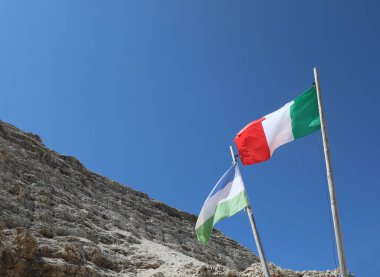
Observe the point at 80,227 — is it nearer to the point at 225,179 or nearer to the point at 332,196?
the point at 225,179

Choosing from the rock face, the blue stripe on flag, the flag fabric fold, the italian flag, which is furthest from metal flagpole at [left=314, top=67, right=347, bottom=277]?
the rock face

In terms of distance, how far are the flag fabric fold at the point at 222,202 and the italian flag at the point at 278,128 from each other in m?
0.66

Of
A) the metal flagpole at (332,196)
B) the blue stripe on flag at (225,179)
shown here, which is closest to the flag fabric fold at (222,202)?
the blue stripe on flag at (225,179)

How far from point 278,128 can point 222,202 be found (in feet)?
7.98

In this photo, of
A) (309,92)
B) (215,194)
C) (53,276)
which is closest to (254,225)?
(215,194)

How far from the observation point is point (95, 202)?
28328 millimetres

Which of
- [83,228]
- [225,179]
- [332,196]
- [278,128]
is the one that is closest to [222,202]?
[225,179]

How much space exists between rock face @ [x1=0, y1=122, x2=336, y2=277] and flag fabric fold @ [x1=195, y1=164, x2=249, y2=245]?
4466 millimetres

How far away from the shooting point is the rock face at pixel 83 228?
14477mm

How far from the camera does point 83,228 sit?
20.5 meters

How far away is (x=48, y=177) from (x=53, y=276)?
1386 cm

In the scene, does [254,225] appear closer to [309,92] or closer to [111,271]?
[309,92]

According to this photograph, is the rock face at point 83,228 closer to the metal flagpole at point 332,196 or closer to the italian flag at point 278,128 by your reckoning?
the italian flag at point 278,128

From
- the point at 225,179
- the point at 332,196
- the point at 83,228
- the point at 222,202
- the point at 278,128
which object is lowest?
the point at 332,196
